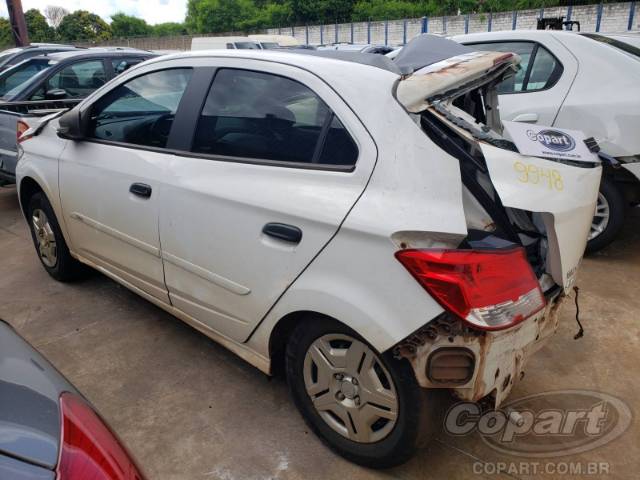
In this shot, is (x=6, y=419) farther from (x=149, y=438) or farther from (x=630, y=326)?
(x=630, y=326)

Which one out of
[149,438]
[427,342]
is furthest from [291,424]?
[427,342]

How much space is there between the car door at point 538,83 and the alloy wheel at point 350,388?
2.96m

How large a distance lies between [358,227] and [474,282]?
442 mm

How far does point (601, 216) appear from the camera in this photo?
4113 mm

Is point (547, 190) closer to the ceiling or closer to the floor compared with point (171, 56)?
closer to the floor

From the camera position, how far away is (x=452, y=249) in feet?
5.69

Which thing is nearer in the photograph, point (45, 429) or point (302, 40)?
point (45, 429)

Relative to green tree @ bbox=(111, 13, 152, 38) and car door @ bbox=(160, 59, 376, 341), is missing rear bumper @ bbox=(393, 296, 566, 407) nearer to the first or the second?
car door @ bbox=(160, 59, 376, 341)

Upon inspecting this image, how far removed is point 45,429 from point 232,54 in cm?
192

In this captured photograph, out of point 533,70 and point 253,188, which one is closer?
point 253,188

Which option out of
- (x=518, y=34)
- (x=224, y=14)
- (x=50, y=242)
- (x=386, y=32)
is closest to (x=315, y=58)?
(x=50, y=242)

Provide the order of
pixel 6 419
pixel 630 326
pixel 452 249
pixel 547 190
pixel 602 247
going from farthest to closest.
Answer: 1. pixel 602 247
2. pixel 630 326
3. pixel 547 190
4. pixel 452 249
5. pixel 6 419

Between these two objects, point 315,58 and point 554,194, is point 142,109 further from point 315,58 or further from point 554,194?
point 554,194

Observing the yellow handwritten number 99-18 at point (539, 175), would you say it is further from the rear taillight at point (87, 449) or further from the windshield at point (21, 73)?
the windshield at point (21, 73)
